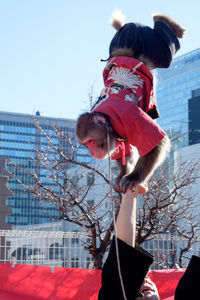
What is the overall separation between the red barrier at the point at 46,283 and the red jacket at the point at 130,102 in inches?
124

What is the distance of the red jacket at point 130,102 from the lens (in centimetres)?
156

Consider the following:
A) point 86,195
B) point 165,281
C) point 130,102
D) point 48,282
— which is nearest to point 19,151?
point 86,195

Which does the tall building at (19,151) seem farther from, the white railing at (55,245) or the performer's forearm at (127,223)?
the performer's forearm at (127,223)

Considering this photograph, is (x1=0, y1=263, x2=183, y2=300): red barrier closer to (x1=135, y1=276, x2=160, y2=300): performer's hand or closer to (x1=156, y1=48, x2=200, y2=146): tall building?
(x1=135, y1=276, x2=160, y2=300): performer's hand

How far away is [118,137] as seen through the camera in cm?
157

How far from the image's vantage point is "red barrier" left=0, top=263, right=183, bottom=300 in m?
4.58

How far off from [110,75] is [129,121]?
13.4 inches

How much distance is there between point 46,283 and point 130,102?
136 inches

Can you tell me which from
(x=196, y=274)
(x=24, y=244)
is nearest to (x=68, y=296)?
(x=196, y=274)

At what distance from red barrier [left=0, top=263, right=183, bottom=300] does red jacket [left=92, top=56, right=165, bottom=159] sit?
315cm

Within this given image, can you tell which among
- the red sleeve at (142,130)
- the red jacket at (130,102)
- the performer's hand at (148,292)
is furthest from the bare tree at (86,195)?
the red sleeve at (142,130)

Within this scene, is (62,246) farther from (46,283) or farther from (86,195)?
(46,283)

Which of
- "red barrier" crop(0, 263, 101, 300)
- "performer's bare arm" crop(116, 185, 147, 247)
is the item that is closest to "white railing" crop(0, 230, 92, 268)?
"red barrier" crop(0, 263, 101, 300)

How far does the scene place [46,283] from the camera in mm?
4641
